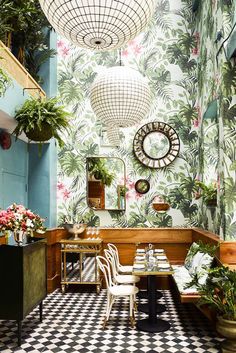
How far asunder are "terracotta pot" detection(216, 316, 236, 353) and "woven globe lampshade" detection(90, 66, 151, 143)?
228cm

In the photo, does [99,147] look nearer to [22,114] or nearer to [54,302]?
[22,114]

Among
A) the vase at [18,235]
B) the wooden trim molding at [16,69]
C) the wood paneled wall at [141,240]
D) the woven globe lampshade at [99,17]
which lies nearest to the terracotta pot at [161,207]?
the wood paneled wall at [141,240]

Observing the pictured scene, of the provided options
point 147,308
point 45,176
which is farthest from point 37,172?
point 147,308

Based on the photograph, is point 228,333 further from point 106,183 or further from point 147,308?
point 106,183

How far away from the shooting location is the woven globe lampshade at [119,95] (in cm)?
327

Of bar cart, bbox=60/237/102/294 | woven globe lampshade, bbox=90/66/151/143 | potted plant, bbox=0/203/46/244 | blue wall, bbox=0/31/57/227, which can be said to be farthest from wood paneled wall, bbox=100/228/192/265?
woven globe lampshade, bbox=90/66/151/143

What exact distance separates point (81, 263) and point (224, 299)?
3131mm

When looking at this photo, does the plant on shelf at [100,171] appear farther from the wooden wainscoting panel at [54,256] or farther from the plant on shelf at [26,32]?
the plant on shelf at [26,32]

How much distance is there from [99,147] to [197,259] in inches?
116

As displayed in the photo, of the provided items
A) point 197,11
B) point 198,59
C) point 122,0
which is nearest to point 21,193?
point 198,59

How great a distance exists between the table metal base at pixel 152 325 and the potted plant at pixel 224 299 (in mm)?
886

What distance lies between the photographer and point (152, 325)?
194 inches

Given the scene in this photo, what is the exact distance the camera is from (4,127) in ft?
19.6

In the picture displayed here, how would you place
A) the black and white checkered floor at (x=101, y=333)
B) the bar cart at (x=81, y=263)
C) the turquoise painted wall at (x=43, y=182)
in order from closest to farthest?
1. the black and white checkered floor at (x=101, y=333)
2. the bar cart at (x=81, y=263)
3. the turquoise painted wall at (x=43, y=182)
